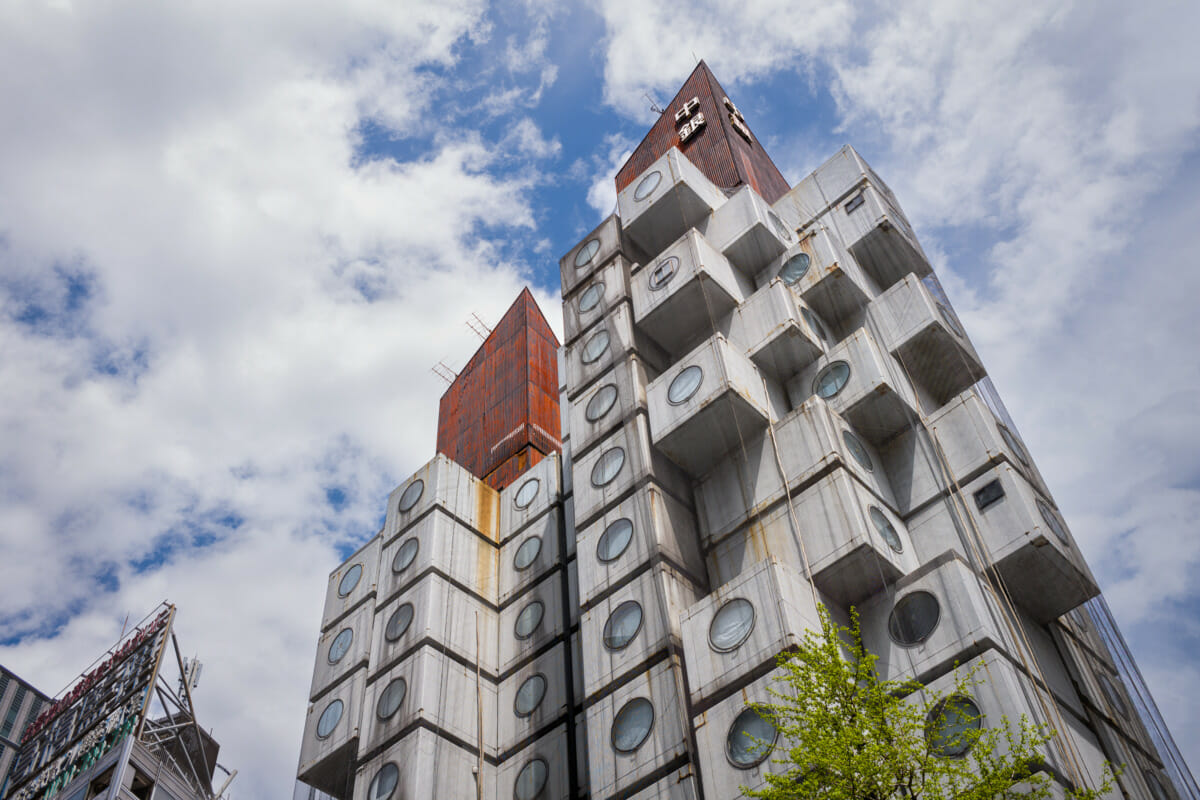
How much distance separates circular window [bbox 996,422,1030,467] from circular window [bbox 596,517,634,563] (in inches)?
502

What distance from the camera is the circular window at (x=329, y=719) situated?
36.8 m

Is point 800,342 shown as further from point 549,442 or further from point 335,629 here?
point 335,629

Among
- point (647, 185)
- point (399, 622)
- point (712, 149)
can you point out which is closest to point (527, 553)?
point (399, 622)

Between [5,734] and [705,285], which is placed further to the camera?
[5,734]

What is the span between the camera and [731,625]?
2584 centimetres

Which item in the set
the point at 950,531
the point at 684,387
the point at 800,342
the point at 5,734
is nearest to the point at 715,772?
the point at 950,531

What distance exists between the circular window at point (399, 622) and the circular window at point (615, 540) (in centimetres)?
833

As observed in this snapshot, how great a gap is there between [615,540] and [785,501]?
5807 millimetres

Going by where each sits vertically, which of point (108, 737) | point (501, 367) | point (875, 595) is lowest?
point (875, 595)

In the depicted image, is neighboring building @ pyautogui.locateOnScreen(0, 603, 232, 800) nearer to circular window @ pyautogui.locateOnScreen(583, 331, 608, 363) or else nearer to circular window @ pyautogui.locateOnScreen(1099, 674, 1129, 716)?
circular window @ pyautogui.locateOnScreen(583, 331, 608, 363)

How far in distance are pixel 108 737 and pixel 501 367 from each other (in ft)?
91.2

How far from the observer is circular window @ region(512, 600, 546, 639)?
118 ft

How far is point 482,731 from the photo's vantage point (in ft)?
110

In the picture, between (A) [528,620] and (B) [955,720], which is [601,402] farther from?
(B) [955,720]
